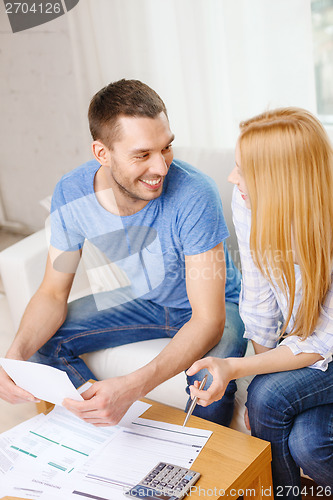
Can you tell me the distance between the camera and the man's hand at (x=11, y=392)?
135 cm

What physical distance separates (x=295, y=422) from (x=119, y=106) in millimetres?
832

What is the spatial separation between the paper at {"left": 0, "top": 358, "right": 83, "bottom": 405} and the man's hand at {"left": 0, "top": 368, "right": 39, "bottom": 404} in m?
0.01

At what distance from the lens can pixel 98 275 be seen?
190 cm

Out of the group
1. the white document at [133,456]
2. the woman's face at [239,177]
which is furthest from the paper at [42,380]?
the woman's face at [239,177]

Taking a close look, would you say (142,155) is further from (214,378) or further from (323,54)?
(323,54)

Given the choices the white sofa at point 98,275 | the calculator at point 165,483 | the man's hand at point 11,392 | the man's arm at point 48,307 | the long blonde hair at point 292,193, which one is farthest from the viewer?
the white sofa at point 98,275

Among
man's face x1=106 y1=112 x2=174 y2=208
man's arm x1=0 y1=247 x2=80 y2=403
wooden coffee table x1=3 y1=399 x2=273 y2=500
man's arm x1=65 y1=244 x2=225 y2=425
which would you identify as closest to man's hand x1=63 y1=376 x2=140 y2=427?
man's arm x1=65 y1=244 x2=225 y2=425

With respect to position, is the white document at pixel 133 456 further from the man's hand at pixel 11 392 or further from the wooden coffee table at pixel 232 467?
the man's hand at pixel 11 392

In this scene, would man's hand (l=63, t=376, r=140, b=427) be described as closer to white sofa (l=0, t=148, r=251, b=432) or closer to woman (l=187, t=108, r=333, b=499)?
woman (l=187, t=108, r=333, b=499)

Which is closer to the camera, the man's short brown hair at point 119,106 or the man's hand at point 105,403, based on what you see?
the man's hand at point 105,403

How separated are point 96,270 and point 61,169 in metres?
1.52

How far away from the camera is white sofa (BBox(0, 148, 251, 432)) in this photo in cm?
169

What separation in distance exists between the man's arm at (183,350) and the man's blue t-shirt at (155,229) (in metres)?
0.06

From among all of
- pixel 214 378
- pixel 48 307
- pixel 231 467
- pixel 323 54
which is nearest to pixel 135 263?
pixel 48 307
